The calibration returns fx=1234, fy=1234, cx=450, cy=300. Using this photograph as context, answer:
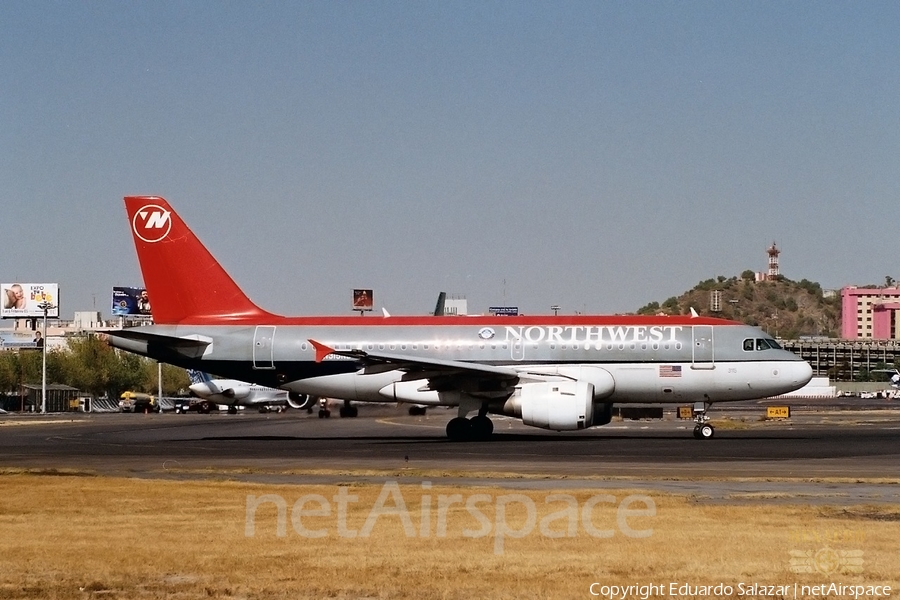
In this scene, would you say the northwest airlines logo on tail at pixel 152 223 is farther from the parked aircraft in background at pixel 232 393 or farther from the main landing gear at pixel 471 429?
the parked aircraft in background at pixel 232 393

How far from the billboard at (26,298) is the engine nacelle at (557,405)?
346ft

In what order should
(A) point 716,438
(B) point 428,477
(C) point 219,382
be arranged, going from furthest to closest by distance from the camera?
1. (C) point 219,382
2. (A) point 716,438
3. (B) point 428,477

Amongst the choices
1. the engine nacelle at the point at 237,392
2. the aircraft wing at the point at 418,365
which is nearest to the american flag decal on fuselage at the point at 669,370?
the aircraft wing at the point at 418,365

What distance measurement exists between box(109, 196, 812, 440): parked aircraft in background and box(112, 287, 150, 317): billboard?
113 meters

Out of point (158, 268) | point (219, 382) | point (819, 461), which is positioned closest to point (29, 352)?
point (219, 382)

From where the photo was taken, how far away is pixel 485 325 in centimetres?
4072

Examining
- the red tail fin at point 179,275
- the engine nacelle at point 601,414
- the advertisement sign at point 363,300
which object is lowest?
the engine nacelle at point 601,414

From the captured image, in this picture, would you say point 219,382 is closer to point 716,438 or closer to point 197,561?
point 716,438

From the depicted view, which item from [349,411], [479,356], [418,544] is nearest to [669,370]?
[479,356]

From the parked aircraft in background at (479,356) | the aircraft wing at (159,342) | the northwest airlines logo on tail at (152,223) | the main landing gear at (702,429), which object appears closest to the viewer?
the main landing gear at (702,429)

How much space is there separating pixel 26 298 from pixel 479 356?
115 metres

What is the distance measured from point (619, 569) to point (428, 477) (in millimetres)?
11297

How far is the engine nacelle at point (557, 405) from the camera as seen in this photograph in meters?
36.9

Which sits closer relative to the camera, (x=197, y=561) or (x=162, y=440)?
(x=197, y=561)
